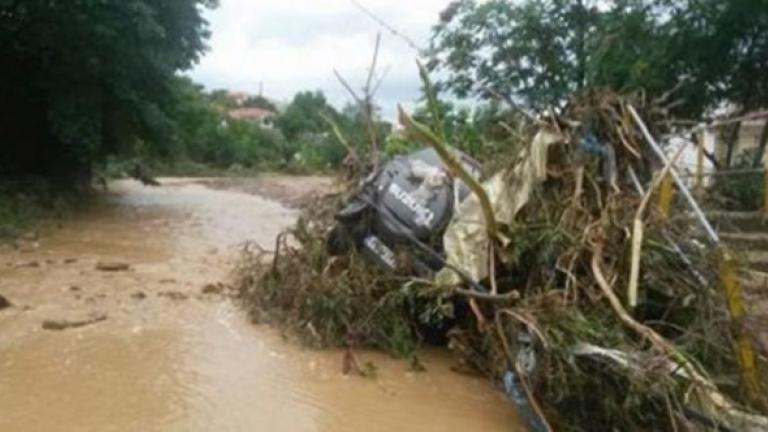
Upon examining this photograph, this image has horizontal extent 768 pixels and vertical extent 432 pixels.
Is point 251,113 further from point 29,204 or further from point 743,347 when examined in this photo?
point 743,347

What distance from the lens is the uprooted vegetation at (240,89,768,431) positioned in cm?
415

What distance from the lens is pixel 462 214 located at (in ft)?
18.2

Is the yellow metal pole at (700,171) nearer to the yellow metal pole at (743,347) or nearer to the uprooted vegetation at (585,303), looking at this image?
the uprooted vegetation at (585,303)

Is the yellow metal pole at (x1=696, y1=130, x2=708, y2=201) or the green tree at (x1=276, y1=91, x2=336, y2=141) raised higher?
the green tree at (x1=276, y1=91, x2=336, y2=141)

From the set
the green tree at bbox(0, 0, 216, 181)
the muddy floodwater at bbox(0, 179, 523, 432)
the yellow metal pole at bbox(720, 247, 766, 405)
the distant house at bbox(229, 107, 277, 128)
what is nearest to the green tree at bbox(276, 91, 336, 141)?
the distant house at bbox(229, 107, 277, 128)

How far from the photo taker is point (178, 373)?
516 centimetres

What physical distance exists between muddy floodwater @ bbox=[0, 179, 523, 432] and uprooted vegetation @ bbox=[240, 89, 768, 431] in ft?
0.97

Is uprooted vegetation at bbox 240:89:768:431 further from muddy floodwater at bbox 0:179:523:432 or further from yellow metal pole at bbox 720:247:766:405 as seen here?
muddy floodwater at bbox 0:179:523:432

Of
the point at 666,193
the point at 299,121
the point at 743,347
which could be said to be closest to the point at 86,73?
the point at 666,193

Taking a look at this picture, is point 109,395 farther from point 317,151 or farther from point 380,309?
point 317,151

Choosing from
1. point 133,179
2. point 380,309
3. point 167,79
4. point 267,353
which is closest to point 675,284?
point 380,309

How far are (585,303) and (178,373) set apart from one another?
99.4 inches

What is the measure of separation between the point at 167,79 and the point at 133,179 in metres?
13.3

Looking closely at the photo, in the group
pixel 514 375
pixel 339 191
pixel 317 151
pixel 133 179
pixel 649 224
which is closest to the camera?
pixel 514 375
